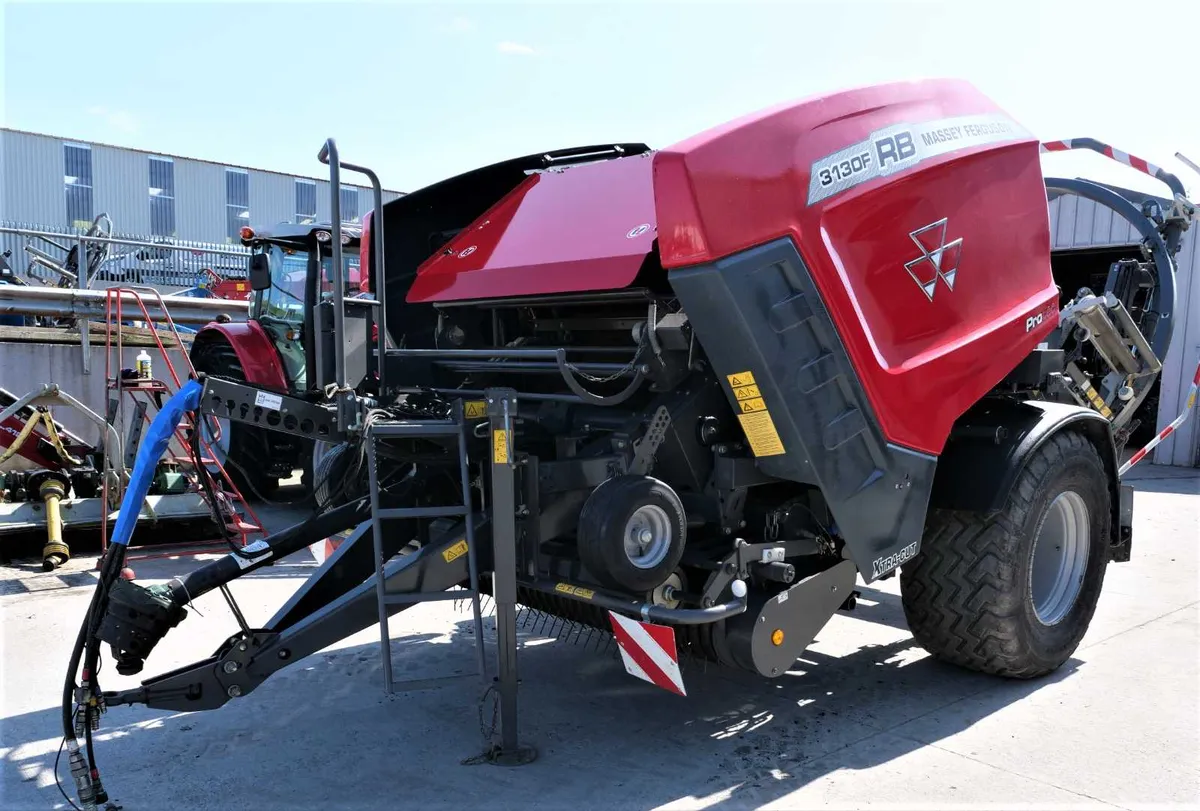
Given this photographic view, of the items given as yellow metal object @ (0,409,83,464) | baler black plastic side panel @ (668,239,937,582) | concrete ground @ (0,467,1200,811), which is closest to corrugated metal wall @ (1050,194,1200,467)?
concrete ground @ (0,467,1200,811)

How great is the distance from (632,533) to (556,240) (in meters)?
1.38

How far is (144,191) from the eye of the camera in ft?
78.4

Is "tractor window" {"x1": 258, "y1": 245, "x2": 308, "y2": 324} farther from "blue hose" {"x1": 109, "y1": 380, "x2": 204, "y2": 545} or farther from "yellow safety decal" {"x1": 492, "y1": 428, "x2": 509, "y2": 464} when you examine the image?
"yellow safety decal" {"x1": 492, "y1": 428, "x2": 509, "y2": 464}

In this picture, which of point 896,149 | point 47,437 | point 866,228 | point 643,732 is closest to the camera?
point 866,228

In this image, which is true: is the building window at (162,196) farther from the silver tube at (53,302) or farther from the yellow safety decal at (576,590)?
the yellow safety decal at (576,590)

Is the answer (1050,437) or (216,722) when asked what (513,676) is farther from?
(1050,437)

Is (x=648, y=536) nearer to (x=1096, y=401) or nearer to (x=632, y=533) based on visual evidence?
→ (x=632, y=533)

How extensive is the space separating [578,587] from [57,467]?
4954mm

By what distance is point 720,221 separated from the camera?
3.03 meters

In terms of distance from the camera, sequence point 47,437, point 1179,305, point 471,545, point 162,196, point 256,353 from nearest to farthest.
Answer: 1. point 471,545
2. point 47,437
3. point 256,353
4. point 1179,305
5. point 162,196

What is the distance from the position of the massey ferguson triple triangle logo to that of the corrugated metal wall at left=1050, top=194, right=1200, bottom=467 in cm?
942

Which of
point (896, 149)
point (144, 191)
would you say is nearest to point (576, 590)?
point (896, 149)

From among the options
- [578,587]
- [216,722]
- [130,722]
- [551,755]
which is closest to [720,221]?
[578,587]

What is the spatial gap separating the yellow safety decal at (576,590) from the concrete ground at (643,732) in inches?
17.4
